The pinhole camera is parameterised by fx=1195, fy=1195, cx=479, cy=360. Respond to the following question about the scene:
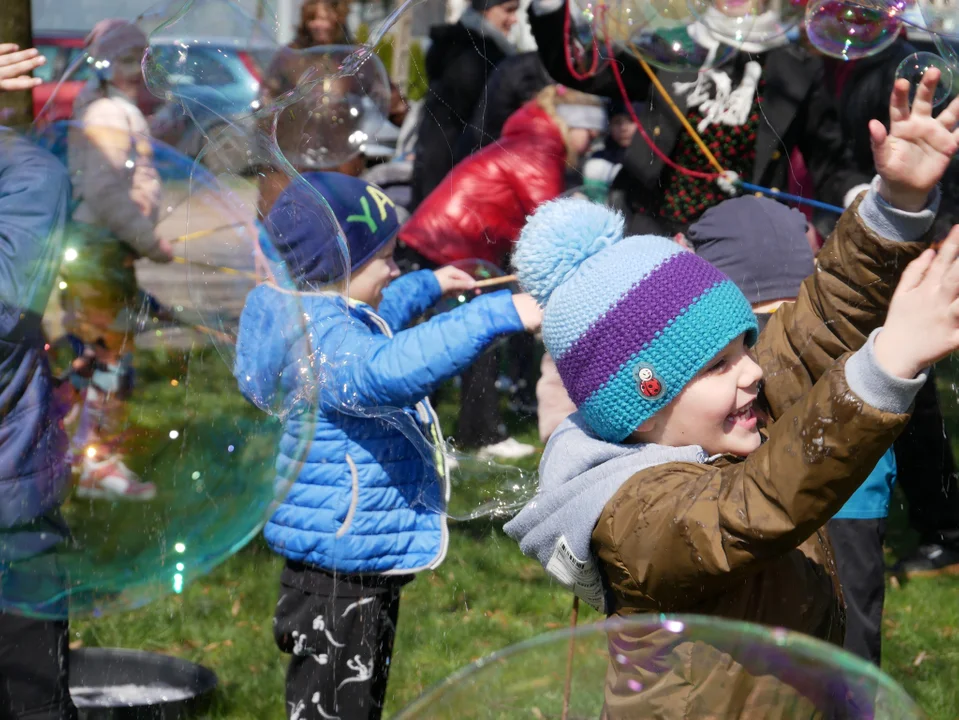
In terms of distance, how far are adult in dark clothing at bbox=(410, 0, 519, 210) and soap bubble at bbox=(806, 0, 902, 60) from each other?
4.20 ft

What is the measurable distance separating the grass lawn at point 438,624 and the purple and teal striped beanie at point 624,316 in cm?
138

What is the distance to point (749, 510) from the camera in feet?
5.46

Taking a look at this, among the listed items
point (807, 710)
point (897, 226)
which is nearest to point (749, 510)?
point (807, 710)

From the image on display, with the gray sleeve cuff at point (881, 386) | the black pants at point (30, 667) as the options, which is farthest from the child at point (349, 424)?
the gray sleeve cuff at point (881, 386)

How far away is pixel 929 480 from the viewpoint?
4.65m

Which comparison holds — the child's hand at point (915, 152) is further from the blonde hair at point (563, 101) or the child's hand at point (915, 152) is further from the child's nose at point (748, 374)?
the blonde hair at point (563, 101)

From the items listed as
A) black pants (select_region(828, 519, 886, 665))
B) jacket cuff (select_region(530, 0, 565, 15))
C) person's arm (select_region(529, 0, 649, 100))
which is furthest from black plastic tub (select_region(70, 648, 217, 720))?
jacket cuff (select_region(530, 0, 565, 15))

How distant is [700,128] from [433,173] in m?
1.09

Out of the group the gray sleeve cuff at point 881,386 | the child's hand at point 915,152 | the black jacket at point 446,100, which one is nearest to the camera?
the gray sleeve cuff at point 881,386

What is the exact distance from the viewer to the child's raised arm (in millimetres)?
2109

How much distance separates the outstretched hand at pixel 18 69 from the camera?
285cm

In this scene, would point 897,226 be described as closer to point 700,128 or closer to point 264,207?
point 264,207

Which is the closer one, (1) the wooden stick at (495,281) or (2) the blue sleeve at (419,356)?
(2) the blue sleeve at (419,356)

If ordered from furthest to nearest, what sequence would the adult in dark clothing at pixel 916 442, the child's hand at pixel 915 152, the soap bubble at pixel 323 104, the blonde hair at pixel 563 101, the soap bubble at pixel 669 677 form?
1. the adult in dark clothing at pixel 916 442
2. the blonde hair at pixel 563 101
3. the soap bubble at pixel 323 104
4. the child's hand at pixel 915 152
5. the soap bubble at pixel 669 677
